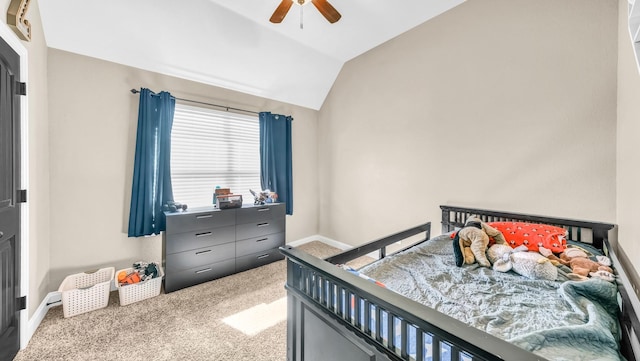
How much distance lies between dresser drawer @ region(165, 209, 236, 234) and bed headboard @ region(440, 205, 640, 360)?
2441 mm

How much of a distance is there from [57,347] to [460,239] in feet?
9.73

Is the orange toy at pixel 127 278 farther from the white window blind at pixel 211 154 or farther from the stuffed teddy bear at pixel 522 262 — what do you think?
the stuffed teddy bear at pixel 522 262

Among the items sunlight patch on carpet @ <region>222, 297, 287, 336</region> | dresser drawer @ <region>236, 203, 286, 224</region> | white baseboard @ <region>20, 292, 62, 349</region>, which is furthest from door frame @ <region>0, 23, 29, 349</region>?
dresser drawer @ <region>236, 203, 286, 224</region>

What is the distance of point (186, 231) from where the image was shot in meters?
2.56

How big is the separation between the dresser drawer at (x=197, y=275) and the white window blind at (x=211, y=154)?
82cm

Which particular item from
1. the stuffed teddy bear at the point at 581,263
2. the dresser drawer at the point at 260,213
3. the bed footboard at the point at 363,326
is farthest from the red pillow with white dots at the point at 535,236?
the dresser drawer at the point at 260,213

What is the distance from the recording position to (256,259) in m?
3.09

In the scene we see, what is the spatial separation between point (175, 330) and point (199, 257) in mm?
833

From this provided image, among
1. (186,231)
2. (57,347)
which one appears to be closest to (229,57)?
(186,231)

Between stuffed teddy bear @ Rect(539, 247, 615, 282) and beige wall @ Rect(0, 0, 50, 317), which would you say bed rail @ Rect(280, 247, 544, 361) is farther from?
beige wall @ Rect(0, 0, 50, 317)

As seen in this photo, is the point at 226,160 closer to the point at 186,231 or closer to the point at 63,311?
the point at 186,231

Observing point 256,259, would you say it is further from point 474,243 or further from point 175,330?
point 474,243

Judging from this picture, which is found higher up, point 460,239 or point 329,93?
point 329,93

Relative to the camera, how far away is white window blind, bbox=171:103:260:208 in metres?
2.92
